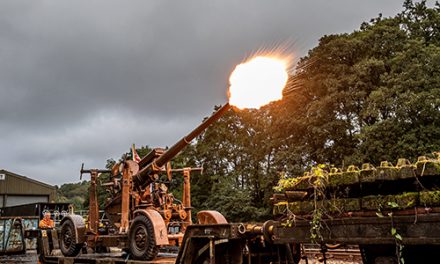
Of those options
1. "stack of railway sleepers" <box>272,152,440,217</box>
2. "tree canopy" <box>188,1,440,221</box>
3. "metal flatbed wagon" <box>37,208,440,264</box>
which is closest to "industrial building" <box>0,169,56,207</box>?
"tree canopy" <box>188,1,440,221</box>

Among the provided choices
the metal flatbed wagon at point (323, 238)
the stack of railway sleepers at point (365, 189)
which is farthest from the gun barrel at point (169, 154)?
the stack of railway sleepers at point (365, 189)

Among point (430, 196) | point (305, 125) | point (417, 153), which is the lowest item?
point (430, 196)

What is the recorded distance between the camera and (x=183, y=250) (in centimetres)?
889

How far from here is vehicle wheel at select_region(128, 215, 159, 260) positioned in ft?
35.5

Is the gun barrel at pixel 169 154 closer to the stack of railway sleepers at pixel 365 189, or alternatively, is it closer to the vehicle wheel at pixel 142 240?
the vehicle wheel at pixel 142 240

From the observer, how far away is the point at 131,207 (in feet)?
43.0

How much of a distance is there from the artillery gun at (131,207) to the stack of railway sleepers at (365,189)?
5544 millimetres

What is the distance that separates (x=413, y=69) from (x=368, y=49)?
17.8ft

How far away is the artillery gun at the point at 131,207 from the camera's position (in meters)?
12.1

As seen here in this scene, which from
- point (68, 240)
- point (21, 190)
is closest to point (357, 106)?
point (68, 240)

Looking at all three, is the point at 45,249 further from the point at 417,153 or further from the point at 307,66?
the point at 307,66

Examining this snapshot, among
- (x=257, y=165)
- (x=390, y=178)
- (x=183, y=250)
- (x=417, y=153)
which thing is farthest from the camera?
(x=257, y=165)

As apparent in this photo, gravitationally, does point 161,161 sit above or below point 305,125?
below

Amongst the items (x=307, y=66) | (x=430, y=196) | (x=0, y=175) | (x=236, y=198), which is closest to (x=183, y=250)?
(x=430, y=196)
